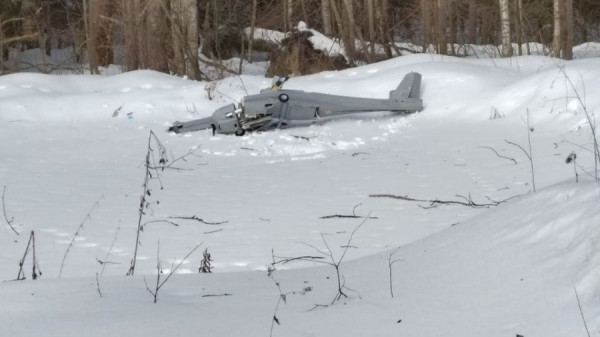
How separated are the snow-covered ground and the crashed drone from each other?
6.4 inches

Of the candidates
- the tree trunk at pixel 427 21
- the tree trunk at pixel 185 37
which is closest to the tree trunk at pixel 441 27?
the tree trunk at pixel 427 21

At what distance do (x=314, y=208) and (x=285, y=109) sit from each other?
13.0 feet

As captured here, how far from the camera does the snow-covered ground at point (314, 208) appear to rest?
2.89 meters

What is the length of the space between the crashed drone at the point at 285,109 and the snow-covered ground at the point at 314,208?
163 mm

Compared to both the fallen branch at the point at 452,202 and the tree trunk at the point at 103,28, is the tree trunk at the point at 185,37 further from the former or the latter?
the fallen branch at the point at 452,202

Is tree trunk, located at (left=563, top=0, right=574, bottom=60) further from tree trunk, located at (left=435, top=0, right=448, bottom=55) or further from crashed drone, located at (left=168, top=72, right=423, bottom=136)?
crashed drone, located at (left=168, top=72, right=423, bottom=136)

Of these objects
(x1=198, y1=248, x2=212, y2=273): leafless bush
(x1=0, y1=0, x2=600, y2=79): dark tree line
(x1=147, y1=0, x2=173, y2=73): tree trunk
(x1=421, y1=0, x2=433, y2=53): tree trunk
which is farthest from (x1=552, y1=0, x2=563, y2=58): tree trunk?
(x1=198, y1=248, x2=212, y2=273): leafless bush

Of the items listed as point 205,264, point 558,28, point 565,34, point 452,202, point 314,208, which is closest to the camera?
point 205,264

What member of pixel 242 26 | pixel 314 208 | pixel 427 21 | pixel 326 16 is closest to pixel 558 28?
pixel 427 21

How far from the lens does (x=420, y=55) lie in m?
13.5

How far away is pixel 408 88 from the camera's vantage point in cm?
1095

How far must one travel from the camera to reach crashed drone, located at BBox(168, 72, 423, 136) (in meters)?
10.2

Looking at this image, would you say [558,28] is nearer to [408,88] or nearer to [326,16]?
[326,16]

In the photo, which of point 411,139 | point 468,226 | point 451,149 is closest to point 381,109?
point 411,139
